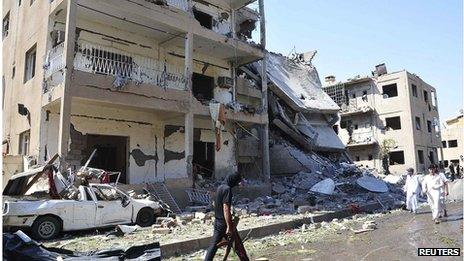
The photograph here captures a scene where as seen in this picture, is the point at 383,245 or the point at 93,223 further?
the point at 93,223

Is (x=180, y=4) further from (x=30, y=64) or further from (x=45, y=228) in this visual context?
(x=45, y=228)

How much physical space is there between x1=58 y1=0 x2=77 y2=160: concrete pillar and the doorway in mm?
2948

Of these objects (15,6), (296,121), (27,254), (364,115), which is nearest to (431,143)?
(364,115)

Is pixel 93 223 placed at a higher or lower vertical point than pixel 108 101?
lower

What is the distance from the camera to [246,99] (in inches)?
794

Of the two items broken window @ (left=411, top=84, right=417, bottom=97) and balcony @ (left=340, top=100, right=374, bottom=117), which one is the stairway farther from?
broken window @ (left=411, top=84, right=417, bottom=97)

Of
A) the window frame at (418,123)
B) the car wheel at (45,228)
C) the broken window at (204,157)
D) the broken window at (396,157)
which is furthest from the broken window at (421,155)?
the car wheel at (45,228)

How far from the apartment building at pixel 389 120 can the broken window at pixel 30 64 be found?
1084 inches

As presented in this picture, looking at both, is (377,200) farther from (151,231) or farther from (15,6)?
(15,6)

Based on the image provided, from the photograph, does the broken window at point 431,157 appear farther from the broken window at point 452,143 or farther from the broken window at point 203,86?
the broken window at point 203,86

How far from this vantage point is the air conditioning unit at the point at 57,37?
13173 mm

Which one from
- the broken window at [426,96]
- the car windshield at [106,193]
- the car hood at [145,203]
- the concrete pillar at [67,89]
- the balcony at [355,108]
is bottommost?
the car hood at [145,203]

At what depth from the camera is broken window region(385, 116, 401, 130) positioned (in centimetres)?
3341

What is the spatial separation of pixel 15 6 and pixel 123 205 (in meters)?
12.4
